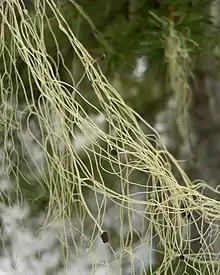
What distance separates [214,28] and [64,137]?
0.14m

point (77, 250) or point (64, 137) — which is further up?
point (64, 137)

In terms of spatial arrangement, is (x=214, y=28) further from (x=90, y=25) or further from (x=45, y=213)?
(x=45, y=213)

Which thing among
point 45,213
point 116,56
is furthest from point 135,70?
point 45,213

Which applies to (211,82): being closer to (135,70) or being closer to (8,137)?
(135,70)

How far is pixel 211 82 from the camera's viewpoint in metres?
0.42

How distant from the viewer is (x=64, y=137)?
32 centimetres

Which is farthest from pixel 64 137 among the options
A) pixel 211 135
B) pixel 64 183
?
pixel 211 135

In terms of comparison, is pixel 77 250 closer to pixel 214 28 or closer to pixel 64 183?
pixel 64 183

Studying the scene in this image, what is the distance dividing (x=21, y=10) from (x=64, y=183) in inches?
5.0

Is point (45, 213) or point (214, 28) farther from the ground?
point (214, 28)

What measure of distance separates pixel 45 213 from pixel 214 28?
0.66 ft

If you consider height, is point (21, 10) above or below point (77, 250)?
above

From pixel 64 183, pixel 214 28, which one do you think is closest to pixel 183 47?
pixel 214 28

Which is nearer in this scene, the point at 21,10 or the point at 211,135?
the point at 21,10
